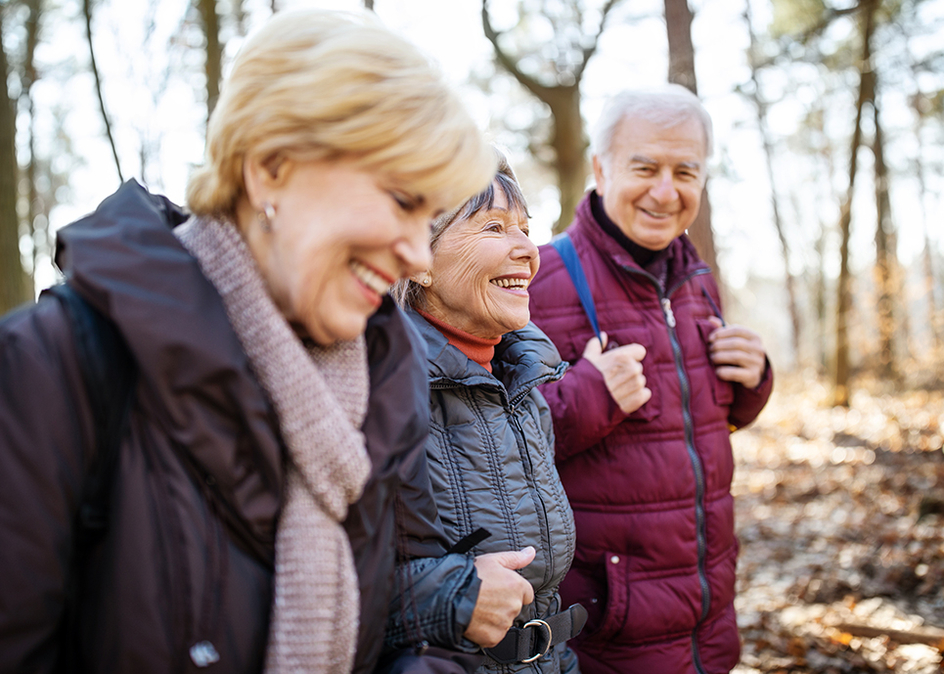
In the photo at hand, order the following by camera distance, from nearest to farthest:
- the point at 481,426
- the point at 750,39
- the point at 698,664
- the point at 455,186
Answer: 1. the point at 455,186
2. the point at 481,426
3. the point at 698,664
4. the point at 750,39

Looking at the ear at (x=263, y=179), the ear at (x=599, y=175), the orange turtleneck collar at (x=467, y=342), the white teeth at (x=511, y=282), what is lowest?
the orange turtleneck collar at (x=467, y=342)

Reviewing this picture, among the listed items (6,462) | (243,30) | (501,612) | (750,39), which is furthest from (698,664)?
(750,39)

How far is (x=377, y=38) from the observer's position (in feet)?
3.77

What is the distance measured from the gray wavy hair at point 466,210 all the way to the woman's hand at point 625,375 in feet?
1.98

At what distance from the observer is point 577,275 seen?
2496 mm

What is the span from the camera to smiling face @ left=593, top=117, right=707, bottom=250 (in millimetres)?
2520

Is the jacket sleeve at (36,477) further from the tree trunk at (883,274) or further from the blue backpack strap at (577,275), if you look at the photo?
the tree trunk at (883,274)

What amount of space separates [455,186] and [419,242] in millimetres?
126

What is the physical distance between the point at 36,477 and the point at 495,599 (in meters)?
0.94

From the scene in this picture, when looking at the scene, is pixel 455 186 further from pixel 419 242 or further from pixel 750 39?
pixel 750 39

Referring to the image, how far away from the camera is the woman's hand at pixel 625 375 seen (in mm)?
2193

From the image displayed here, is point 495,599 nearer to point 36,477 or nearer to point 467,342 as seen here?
point 467,342

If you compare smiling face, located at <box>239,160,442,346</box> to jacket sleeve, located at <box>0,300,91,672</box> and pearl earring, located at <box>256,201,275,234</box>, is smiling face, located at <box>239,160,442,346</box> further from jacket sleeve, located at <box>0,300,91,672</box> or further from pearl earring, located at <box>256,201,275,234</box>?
jacket sleeve, located at <box>0,300,91,672</box>

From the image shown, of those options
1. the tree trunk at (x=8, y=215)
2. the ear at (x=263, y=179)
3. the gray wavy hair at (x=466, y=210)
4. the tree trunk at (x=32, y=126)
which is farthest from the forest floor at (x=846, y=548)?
the tree trunk at (x=32, y=126)
